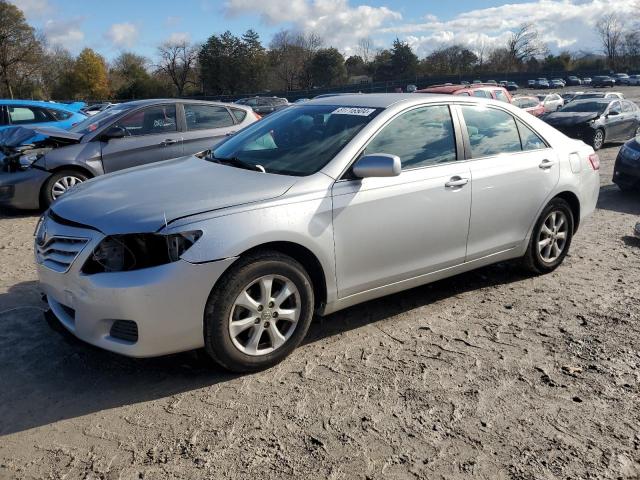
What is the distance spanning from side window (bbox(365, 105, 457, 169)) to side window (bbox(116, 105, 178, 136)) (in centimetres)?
499

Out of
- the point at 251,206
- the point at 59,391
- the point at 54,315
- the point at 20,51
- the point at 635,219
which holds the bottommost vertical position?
the point at 635,219

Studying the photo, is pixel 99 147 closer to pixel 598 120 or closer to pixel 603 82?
pixel 598 120

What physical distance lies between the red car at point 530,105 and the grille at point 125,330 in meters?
18.1

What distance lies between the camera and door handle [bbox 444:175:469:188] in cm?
419

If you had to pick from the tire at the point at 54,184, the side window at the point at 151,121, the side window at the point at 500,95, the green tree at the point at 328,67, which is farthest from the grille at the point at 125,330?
the green tree at the point at 328,67

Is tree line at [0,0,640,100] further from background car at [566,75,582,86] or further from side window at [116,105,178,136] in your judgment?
side window at [116,105,178,136]

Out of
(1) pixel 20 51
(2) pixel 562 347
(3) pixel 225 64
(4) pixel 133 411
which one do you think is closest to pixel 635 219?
(2) pixel 562 347

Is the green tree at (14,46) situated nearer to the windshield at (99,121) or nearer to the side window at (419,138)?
the windshield at (99,121)

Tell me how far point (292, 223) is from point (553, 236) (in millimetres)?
2970

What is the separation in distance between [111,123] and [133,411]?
5864mm

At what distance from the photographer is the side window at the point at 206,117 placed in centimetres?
838

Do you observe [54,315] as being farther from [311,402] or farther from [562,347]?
[562,347]

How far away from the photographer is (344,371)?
11.5 feet

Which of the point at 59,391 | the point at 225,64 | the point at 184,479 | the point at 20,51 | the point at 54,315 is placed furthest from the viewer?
the point at 225,64
